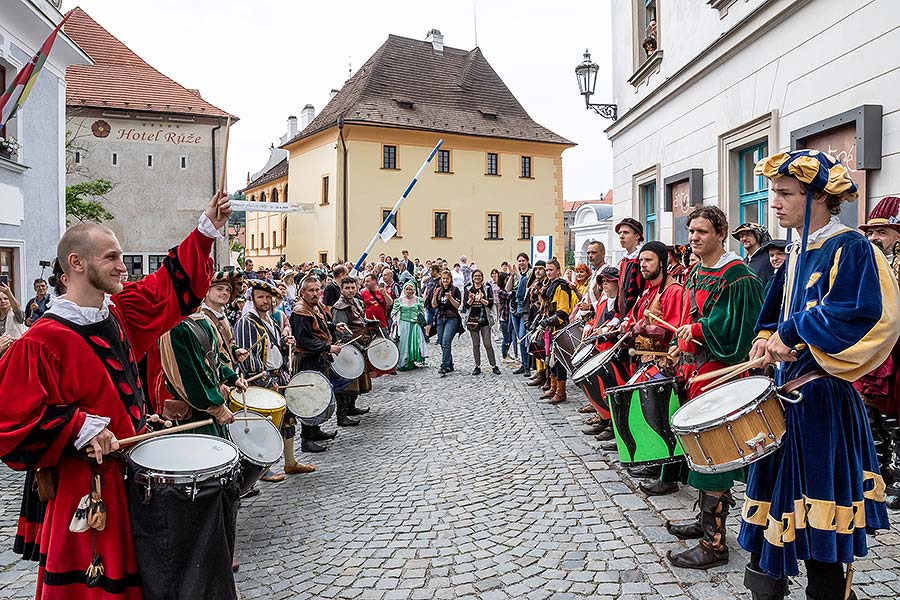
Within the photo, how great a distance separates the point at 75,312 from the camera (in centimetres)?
278

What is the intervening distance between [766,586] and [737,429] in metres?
0.72

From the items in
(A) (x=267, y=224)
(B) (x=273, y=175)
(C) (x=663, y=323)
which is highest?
(B) (x=273, y=175)

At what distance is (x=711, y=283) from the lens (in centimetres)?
419

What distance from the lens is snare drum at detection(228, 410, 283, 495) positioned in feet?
14.2

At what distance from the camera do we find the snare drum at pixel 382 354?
9.22 m

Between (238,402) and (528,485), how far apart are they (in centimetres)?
242

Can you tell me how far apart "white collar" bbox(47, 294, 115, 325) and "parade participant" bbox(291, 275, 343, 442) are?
4.45 meters

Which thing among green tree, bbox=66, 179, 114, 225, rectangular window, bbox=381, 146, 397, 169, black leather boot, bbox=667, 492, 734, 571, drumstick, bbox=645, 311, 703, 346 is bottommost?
black leather boot, bbox=667, 492, 734, 571

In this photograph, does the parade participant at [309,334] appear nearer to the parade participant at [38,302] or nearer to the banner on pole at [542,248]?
the parade participant at [38,302]

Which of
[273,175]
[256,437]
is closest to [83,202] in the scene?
[256,437]

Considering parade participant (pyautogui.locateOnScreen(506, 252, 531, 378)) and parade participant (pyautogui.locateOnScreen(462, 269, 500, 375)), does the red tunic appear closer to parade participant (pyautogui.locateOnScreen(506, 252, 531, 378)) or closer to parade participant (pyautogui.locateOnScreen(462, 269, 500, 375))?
parade participant (pyautogui.locateOnScreen(506, 252, 531, 378))

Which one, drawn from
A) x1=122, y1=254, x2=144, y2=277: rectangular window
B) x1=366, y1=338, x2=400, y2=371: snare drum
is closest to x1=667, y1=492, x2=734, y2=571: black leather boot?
x1=366, y1=338, x2=400, y2=371: snare drum

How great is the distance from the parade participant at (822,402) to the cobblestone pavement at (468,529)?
2.68 feet

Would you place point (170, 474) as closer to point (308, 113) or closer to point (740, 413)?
point (740, 413)
